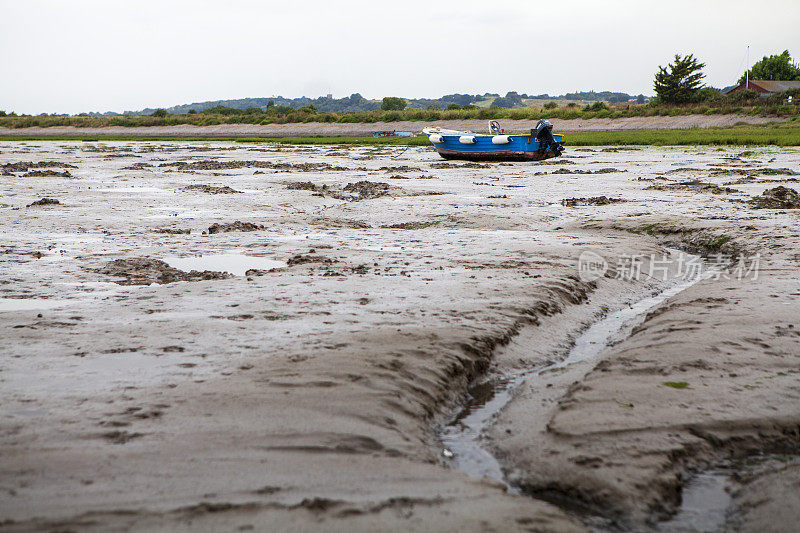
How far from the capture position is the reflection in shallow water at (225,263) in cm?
918

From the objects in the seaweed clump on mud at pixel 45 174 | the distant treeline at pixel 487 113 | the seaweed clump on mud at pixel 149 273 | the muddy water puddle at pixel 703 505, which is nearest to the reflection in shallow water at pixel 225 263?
the seaweed clump on mud at pixel 149 273

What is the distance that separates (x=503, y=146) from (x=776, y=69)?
240 feet

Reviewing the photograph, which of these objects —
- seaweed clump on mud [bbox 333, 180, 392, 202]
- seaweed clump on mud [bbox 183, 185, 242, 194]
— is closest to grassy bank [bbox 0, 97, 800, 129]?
seaweed clump on mud [bbox 333, 180, 392, 202]

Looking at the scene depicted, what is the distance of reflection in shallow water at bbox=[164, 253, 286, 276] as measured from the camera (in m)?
9.18

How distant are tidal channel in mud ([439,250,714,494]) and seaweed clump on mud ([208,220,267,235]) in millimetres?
6712

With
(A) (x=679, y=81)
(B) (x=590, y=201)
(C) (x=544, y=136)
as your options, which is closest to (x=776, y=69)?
(A) (x=679, y=81)

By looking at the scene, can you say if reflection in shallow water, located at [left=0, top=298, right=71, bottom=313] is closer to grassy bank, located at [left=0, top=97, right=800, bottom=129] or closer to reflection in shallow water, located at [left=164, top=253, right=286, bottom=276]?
reflection in shallow water, located at [left=164, top=253, right=286, bottom=276]

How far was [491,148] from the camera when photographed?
1205 inches

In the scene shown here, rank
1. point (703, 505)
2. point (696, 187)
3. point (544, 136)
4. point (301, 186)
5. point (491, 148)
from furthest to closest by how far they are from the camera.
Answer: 1. point (491, 148)
2. point (544, 136)
3. point (301, 186)
4. point (696, 187)
5. point (703, 505)

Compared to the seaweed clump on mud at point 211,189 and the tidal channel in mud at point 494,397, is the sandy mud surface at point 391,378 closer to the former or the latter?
the tidal channel in mud at point 494,397

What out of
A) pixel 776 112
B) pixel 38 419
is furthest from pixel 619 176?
pixel 776 112

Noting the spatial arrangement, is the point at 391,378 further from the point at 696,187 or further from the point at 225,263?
the point at 696,187

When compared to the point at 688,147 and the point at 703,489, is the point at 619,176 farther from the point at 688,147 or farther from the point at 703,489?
the point at 703,489

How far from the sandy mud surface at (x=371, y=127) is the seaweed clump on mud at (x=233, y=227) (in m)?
46.0
